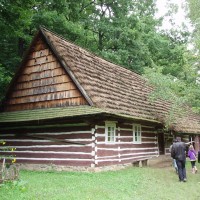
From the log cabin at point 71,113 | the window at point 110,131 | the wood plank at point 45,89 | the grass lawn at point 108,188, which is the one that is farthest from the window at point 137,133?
the wood plank at point 45,89

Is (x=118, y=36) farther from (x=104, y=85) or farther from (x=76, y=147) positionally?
(x=76, y=147)

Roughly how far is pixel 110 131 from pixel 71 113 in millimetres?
2573

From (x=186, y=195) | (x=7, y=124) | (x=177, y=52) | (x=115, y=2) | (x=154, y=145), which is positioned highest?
(x=115, y=2)

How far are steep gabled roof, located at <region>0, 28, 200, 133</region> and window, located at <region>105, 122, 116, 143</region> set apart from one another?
3.02 ft

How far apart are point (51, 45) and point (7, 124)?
528 centimetres

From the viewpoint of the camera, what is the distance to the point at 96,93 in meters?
14.7

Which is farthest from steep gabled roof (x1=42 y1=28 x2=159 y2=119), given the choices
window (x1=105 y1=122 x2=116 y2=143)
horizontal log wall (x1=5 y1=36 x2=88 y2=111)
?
window (x1=105 y1=122 x2=116 y2=143)

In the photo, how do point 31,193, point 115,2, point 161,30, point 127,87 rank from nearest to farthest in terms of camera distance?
point 31,193 < point 127,87 < point 115,2 < point 161,30

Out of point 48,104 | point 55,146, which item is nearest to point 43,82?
point 48,104

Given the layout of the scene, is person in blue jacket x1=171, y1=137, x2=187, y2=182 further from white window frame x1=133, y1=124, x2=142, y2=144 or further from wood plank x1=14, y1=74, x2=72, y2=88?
wood plank x1=14, y1=74, x2=72, y2=88

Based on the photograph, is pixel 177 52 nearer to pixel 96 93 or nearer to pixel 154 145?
pixel 154 145

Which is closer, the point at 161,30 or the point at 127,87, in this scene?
the point at 127,87

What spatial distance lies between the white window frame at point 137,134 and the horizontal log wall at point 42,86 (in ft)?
15.3

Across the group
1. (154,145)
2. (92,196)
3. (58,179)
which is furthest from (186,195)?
(154,145)
